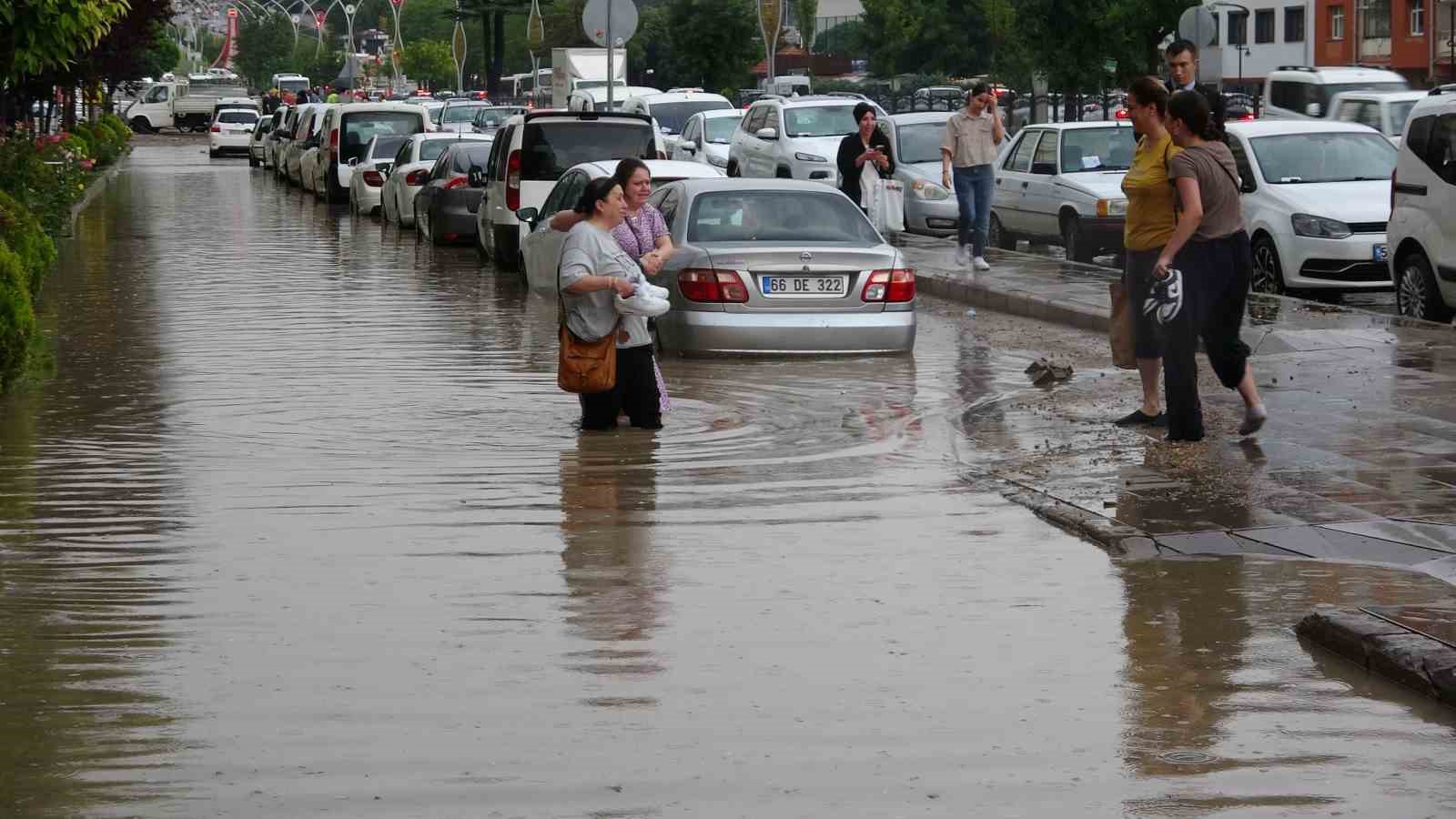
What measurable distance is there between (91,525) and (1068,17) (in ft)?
138

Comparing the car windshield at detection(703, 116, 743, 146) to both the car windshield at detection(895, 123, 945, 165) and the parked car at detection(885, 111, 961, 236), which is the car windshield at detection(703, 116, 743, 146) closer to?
the parked car at detection(885, 111, 961, 236)

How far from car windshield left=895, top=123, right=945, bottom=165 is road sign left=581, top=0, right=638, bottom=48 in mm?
3813

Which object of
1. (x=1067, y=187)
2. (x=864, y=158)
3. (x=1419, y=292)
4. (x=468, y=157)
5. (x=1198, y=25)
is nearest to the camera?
(x=1419, y=292)

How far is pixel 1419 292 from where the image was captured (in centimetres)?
1598

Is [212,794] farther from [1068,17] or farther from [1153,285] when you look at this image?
[1068,17]

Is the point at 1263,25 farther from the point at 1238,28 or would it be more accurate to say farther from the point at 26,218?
the point at 26,218

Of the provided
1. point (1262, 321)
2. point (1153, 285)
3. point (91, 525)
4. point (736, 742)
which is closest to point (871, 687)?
point (736, 742)

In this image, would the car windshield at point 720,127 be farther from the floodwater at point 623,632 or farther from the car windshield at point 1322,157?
the floodwater at point 623,632

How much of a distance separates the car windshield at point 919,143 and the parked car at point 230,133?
4308 cm

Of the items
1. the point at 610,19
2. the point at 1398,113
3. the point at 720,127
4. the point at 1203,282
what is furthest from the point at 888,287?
the point at 720,127

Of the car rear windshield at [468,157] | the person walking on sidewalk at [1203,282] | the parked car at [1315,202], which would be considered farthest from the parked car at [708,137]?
the person walking on sidewalk at [1203,282]

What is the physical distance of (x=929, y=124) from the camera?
27.9m

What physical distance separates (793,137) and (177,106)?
69419 mm

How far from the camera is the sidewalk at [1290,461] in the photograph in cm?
821
